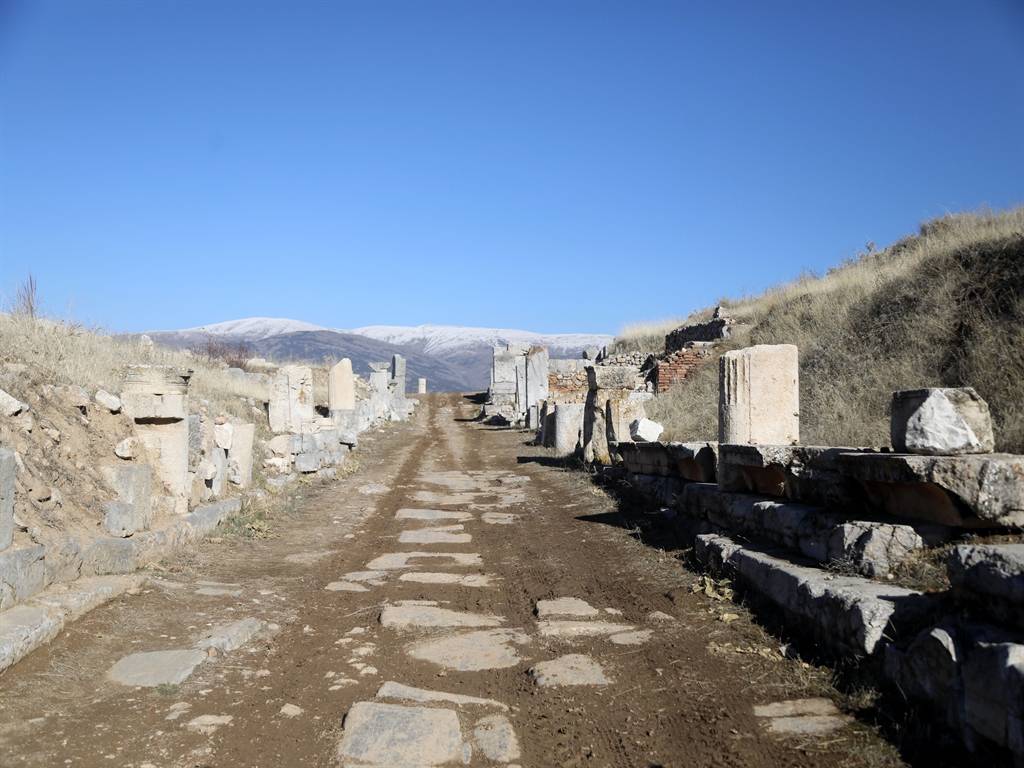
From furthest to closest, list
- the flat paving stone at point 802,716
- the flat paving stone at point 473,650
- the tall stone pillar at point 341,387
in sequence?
the tall stone pillar at point 341,387 < the flat paving stone at point 473,650 < the flat paving stone at point 802,716

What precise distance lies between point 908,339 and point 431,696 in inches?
383

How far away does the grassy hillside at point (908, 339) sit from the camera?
8.54 metres

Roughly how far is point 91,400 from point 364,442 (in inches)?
443

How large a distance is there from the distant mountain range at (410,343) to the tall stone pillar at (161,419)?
58.4 m

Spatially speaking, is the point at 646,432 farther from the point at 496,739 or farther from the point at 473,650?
the point at 496,739

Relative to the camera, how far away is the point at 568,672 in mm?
4211

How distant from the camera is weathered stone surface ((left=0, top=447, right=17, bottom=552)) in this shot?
4.47 m

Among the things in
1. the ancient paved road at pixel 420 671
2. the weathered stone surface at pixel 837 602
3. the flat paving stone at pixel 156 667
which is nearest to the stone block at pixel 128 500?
the ancient paved road at pixel 420 671

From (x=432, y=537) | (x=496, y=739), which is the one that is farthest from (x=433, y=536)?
(x=496, y=739)

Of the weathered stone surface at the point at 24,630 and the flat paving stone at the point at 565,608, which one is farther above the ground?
the weathered stone surface at the point at 24,630

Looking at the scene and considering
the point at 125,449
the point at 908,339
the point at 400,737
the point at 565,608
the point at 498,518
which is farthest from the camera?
the point at 908,339

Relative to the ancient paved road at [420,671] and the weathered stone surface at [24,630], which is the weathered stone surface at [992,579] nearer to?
the ancient paved road at [420,671]

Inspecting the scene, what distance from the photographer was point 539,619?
17.0 ft

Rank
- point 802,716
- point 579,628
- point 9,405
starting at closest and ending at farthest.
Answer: point 802,716, point 579,628, point 9,405
